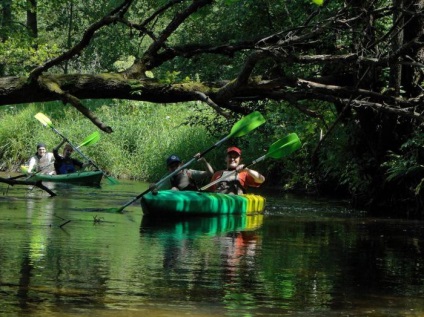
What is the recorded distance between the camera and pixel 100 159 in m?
24.5

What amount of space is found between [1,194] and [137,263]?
928cm

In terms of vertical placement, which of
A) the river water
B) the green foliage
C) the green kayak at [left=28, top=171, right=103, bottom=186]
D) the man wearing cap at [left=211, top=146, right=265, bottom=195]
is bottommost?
the river water

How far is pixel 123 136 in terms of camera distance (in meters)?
25.1

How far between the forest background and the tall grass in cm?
4

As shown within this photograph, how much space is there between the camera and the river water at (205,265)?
22.2 feet

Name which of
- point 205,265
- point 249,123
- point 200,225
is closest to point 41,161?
point 200,225

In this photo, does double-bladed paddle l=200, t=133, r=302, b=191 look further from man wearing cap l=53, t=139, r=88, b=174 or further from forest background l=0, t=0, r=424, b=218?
man wearing cap l=53, t=139, r=88, b=174

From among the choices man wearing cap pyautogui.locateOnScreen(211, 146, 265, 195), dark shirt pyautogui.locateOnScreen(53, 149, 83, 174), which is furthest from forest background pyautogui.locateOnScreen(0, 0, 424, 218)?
dark shirt pyautogui.locateOnScreen(53, 149, 83, 174)

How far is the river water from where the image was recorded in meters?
6.78

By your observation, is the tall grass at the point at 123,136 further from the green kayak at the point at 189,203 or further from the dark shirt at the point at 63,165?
the green kayak at the point at 189,203

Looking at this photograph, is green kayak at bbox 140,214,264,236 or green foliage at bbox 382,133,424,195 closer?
green kayak at bbox 140,214,264,236

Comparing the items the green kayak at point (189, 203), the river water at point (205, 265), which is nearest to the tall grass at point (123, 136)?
the green kayak at point (189, 203)

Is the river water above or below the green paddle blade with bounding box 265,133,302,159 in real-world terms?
below

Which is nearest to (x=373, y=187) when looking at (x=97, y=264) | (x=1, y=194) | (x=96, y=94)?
(x=1, y=194)
